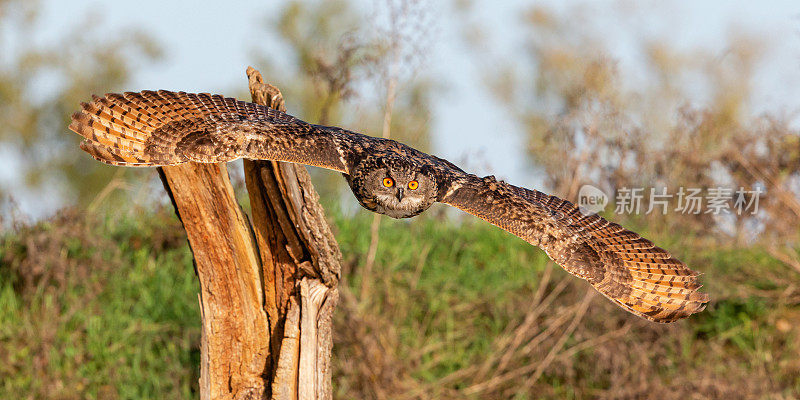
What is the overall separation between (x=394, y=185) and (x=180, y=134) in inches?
39.6

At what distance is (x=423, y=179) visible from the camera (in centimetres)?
400

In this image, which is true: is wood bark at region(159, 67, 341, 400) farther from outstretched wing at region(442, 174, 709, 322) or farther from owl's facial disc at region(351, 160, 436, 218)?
outstretched wing at region(442, 174, 709, 322)

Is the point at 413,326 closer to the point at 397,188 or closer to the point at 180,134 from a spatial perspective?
the point at 397,188

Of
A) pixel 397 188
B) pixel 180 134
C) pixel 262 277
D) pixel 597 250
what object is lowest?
pixel 262 277

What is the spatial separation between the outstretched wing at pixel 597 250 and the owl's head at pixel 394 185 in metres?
0.16

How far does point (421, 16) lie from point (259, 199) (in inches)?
106

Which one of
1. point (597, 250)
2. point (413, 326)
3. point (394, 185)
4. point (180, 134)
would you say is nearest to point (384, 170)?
point (394, 185)

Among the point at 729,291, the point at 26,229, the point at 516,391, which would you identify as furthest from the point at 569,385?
the point at 26,229

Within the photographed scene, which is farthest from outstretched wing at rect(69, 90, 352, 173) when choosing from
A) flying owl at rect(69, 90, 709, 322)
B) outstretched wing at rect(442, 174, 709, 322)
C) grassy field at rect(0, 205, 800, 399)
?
grassy field at rect(0, 205, 800, 399)

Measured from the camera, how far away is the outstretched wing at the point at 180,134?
3.66m

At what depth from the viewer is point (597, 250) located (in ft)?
14.1

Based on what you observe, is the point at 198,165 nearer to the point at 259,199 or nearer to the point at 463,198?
the point at 259,199

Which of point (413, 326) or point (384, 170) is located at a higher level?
point (384, 170)

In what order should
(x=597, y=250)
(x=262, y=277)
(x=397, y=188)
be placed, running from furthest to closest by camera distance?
1. (x=262, y=277)
2. (x=597, y=250)
3. (x=397, y=188)
